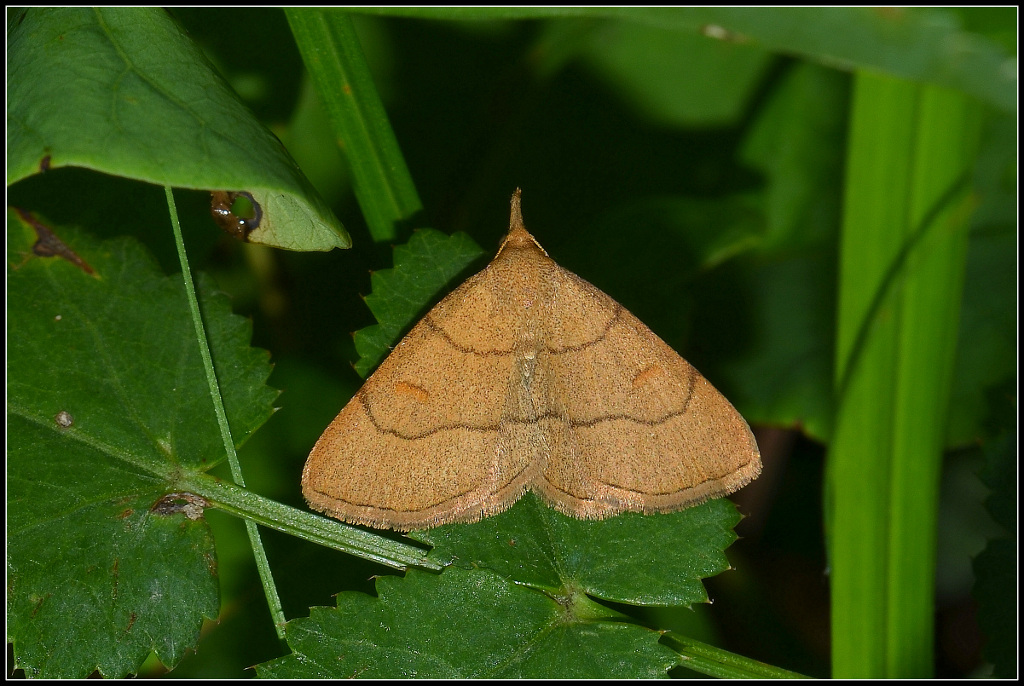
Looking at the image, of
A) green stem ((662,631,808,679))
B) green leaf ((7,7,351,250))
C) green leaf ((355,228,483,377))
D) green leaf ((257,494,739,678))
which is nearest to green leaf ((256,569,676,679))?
green leaf ((257,494,739,678))

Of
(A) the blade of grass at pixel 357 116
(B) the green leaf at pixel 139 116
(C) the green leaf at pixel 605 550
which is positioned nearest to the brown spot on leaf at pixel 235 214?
(B) the green leaf at pixel 139 116

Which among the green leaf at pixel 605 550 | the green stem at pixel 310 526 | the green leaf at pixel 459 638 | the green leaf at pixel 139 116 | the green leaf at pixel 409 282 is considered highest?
the green leaf at pixel 139 116

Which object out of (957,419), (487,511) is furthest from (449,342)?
(957,419)

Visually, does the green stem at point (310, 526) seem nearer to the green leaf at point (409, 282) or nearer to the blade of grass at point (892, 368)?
the green leaf at point (409, 282)

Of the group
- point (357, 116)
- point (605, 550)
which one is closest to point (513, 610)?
point (605, 550)

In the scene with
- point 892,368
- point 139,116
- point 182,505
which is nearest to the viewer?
point 139,116

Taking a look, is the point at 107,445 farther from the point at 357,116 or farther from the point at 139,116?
the point at 357,116
